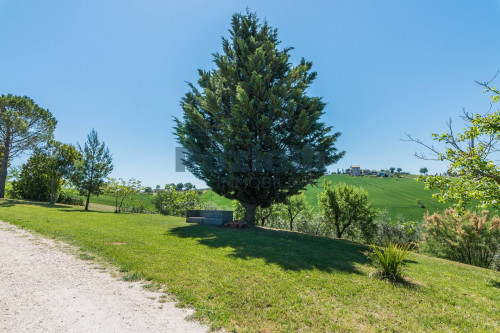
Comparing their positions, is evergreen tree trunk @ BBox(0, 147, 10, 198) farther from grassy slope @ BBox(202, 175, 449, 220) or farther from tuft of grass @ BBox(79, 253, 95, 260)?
tuft of grass @ BBox(79, 253, 95, 260)

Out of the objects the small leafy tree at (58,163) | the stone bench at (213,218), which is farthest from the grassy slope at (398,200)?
the small leafy tree at (58,163)

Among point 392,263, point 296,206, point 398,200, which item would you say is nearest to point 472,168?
point 392,263

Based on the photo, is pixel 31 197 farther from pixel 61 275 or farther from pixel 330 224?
pixel 330 224

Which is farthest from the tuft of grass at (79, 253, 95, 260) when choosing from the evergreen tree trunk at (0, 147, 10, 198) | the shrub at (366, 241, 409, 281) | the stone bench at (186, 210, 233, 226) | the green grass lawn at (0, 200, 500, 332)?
the evergreen tree trunk at (0, 147, 10, 198)

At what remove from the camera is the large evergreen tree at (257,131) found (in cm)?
1534

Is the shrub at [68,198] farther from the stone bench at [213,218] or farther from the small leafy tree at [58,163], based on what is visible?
the stone bench at [213,218]

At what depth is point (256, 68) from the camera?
16234 mm

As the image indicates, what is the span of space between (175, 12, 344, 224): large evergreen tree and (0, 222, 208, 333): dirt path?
415 inches

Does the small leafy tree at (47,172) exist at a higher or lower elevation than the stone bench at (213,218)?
higher

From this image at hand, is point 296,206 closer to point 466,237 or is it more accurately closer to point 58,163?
point 466,237

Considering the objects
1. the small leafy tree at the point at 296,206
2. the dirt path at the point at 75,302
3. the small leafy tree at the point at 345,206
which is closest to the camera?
the dirt path at the point at 75,302

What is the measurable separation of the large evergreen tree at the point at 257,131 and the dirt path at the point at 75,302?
34.6ft

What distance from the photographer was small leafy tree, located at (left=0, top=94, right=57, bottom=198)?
2975 centimetres

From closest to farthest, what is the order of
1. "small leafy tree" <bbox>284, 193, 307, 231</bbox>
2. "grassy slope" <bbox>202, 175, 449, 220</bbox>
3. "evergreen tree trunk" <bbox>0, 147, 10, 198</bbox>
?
1. "evergreen tree trunk" <bbox>0, 147, 10, 198</bbox>
2. "small leafy tree" <bbox>284, 193, 307, 231</bbox>
3. "grassy slope" <bbox>202, 175, 449, 220</bbox>
